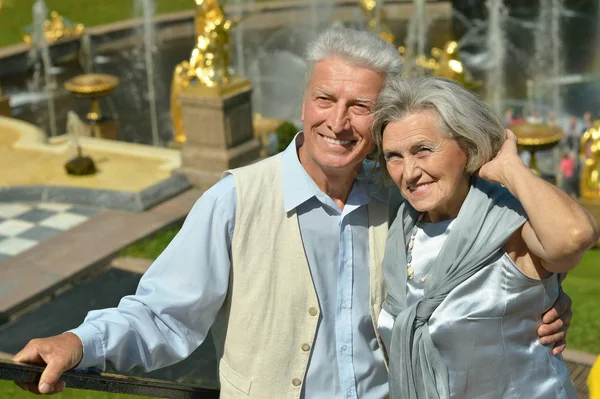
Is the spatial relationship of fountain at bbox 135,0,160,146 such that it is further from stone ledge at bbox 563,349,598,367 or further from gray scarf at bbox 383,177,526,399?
gray scarf at bbox 383,177,526,399

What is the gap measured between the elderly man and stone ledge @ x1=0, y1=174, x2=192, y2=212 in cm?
737

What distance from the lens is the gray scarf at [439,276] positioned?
8.64ft

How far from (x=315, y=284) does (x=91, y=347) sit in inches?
25.8

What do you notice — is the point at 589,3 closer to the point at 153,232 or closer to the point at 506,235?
the point at 153,232

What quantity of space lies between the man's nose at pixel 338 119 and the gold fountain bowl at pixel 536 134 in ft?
26.9

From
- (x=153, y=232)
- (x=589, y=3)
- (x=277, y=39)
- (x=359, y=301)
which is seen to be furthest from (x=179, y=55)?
(x=359, y=301)

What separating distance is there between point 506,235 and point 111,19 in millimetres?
21916

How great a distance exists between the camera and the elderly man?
271 cm

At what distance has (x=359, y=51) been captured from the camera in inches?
109

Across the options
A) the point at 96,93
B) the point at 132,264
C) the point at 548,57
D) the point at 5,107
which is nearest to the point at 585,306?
the point at 132,264

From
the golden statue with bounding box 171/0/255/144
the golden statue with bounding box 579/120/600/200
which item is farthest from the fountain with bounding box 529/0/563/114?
the golden statue with bounding box 171/0/255/144

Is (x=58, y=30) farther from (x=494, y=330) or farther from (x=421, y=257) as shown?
(x=494, y=330)

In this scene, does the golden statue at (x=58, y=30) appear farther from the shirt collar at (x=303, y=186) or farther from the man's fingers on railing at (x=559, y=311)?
the man's fingers on railing at (x=559, y=311)

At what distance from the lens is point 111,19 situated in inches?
927
